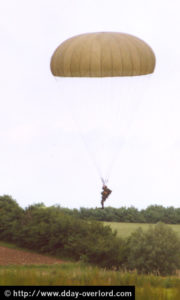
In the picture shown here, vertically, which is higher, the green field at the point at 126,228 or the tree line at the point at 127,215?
the tree line at the point at 127,215

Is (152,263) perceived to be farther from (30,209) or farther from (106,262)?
(30,209)

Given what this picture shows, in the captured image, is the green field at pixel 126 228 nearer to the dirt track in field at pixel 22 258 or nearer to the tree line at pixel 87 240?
the tree line at pixel 87 240

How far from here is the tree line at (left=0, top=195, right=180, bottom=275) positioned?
990 inches

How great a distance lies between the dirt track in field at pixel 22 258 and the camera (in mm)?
27719

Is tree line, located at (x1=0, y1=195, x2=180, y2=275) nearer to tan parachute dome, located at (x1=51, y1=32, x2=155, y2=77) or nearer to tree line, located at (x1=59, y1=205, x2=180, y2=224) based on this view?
tree line, located at (x1=59, y1=205, x2=180, y2=224)

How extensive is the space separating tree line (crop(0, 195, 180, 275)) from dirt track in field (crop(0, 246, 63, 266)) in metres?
0.84

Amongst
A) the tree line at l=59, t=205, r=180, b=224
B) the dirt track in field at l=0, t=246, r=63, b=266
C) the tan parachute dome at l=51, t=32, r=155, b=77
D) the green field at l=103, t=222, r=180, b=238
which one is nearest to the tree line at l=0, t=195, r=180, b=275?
the dirt track in field at l=0, t=246, r=63, b=266

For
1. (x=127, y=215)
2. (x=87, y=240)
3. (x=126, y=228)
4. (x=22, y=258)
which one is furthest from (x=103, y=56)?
(x=127, y=215)

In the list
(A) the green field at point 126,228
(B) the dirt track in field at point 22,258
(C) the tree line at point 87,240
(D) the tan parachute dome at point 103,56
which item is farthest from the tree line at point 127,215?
(D) the tan parachute dome at point 103,56

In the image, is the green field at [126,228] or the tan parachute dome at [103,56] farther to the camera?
the green field at [126,228]

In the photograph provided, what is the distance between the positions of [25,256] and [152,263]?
816 cm

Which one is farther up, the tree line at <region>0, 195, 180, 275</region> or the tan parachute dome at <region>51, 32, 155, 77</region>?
the tan parachute dome at <region>51, 32, 155, 77</region>

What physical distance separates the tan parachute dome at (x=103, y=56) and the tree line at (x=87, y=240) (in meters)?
8.92

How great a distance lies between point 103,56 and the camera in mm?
21812
